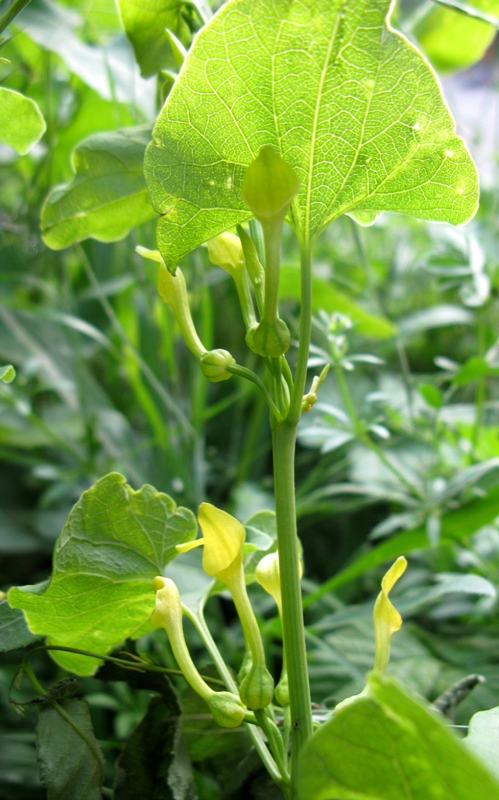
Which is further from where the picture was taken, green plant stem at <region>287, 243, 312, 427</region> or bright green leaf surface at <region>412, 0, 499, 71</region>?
bright green leaf surface at <region>412, 0, 499, 71</region>

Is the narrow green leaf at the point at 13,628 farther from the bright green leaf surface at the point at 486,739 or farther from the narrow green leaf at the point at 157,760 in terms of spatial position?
the bright green leaf surface at the point at 486,739

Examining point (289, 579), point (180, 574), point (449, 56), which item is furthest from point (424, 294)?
point (289, 579)

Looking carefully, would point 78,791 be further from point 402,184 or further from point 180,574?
point 402,184

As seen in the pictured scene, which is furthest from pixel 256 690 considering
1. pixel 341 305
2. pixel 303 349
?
pixel 341 305

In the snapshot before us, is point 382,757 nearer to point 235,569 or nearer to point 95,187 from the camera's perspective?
point 235,569

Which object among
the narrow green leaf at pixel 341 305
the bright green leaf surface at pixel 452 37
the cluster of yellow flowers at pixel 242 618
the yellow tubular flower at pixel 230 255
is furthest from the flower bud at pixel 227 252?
the bright green leaf surface at pixel 452 37

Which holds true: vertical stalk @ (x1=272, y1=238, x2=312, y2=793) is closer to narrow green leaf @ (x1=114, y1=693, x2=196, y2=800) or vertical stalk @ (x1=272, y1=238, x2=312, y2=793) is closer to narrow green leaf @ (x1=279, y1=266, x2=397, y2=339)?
narrow green leaf @ (x1=114, y1=693, x2=196, y2=800)

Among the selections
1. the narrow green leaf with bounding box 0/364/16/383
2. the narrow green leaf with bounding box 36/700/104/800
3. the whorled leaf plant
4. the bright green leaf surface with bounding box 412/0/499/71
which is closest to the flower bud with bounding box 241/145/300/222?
the whorled leaf plant
